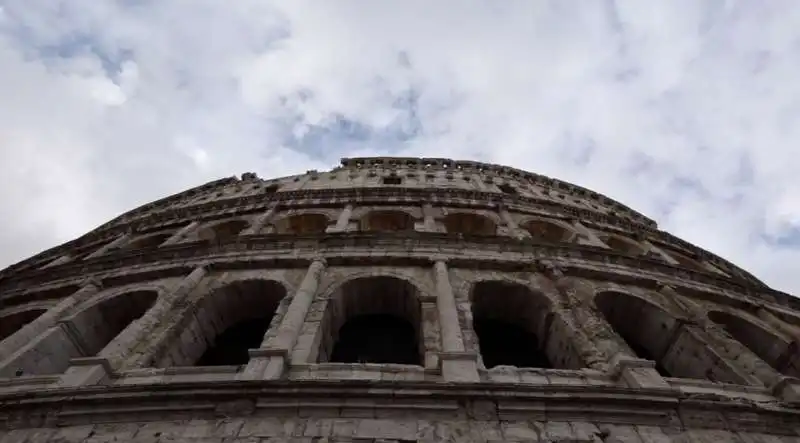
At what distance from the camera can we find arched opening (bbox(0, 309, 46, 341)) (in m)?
12.6

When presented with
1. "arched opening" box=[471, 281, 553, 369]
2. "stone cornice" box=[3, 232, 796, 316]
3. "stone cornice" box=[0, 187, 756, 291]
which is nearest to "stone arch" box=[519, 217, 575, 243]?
"stone cornice" box=[0, 187, 756, 291]

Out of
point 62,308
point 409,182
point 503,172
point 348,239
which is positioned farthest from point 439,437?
point 503,172

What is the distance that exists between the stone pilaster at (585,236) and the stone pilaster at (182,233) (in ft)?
34.6

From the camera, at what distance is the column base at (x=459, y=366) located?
7.52 meters

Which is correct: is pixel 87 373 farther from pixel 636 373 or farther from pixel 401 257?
pixel 636 373

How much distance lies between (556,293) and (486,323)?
143 cm

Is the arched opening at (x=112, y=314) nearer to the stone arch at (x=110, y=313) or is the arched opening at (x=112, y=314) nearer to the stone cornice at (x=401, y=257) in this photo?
the stone arch at (x=110, y=313)

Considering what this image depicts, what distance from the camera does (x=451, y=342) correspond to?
8469 millimetres

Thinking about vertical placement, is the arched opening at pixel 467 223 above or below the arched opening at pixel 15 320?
above

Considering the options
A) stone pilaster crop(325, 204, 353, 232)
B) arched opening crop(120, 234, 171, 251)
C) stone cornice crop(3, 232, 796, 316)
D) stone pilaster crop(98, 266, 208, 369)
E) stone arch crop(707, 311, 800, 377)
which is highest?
arched opening crop(120, 234, 171, 251)

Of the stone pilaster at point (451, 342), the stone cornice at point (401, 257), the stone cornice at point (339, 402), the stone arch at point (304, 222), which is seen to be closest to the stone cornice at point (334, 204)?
the stone arch at point (304, 222)

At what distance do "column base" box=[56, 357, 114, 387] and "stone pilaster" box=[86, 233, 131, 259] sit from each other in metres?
9.05

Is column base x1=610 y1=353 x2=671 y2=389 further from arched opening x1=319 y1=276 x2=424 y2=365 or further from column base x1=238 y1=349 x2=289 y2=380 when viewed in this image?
column base x1=238 y1=349 x2=289 y2=380

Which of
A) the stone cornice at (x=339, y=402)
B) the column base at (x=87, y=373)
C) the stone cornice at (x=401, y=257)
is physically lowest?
the stone cornice at (x=339, y=402)
